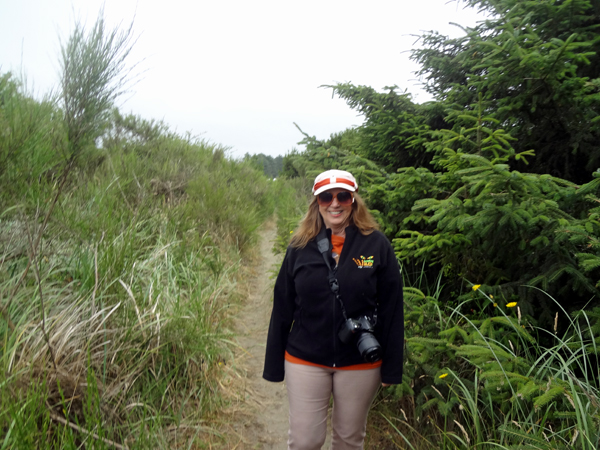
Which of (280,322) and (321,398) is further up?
(280,322)

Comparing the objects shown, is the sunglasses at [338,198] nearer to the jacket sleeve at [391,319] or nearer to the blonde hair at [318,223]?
the blonde hair at [318,223]

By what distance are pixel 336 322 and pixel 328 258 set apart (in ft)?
Result: 1.17

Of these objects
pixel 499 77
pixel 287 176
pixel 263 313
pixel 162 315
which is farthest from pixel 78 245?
pixel 287 176

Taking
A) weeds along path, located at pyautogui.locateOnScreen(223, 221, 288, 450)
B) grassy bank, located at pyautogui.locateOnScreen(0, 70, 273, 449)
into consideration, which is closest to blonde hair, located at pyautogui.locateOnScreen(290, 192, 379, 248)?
grassy bank, located at pyautogui.locateOnScreen(0, 70, 273, 449)

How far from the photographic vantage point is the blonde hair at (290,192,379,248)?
2.20 meters

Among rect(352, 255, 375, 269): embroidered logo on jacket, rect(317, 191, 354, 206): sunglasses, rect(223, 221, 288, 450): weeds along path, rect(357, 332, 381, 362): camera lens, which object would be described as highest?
rect(317, 191, 354, 206): sunglasses

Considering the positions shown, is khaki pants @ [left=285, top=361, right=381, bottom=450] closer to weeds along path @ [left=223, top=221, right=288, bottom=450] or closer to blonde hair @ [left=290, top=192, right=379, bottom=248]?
blonde hair @ [left=290, top=192, right=379, bottom=248]

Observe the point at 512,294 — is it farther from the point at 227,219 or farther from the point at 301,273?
the point at 227,219

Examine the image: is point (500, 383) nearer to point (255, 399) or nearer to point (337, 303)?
point (337, 303)

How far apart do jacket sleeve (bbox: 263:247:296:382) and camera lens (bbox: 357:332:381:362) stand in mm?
490

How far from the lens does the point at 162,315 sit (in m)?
3.03

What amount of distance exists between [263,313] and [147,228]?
6.86 feet

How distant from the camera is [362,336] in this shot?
1944mm

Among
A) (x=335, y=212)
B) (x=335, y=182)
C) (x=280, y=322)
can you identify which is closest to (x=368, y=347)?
(x=280, y=322)
